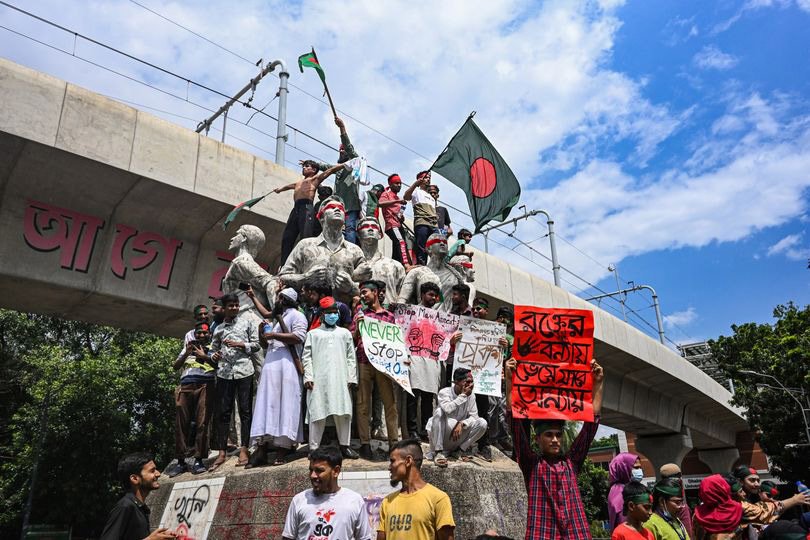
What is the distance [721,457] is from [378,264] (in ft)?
113

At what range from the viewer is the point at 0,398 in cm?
2320

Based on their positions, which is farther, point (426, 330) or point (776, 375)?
point (776, 375)

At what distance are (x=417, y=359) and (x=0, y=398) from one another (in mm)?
22848

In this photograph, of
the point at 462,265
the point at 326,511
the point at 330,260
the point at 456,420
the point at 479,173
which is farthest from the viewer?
the point at 479,173

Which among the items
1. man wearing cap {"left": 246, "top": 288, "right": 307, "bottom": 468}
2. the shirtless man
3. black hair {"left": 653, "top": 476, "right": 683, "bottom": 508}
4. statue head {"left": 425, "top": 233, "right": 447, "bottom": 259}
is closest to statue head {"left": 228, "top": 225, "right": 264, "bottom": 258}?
the shirtless man

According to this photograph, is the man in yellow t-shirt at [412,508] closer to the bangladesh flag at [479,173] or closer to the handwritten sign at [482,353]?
the handwritten sign at [482,353]

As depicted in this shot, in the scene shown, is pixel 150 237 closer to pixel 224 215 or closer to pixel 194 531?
pixel 224 215

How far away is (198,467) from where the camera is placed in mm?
6688

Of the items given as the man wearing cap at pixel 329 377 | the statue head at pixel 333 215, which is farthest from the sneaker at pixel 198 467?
the statue head at pixel 333 215

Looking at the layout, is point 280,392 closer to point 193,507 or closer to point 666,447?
point 193,507

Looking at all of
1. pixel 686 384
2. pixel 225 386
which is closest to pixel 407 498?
pixel 225 386

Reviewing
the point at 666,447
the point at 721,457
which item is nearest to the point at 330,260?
the point at 666,447

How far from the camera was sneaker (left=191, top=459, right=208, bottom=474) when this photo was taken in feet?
21.7

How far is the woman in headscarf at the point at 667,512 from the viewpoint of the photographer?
14.0 ft
